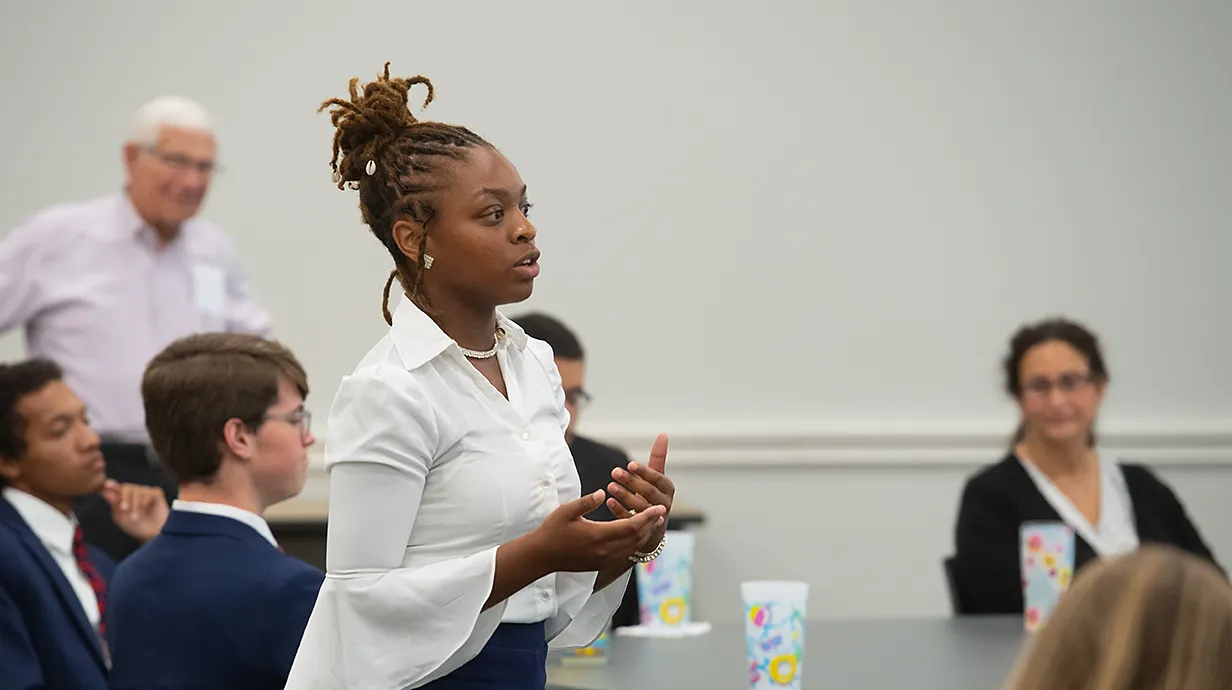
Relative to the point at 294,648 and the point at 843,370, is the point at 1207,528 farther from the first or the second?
the point at 294,648

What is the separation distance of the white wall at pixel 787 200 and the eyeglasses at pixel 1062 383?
1243mm

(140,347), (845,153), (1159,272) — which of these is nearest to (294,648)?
(140,347)

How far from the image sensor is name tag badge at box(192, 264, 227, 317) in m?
4.00

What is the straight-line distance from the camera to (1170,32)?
16.1 ft

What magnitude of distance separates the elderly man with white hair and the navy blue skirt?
8.76 feet

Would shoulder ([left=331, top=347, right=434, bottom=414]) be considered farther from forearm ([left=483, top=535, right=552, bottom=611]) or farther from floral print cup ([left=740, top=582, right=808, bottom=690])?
floral print cup ([left=740, top=582, right=808, bottom=690])

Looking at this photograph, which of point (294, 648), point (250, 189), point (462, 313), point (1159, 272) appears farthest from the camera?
point (1159, 272)

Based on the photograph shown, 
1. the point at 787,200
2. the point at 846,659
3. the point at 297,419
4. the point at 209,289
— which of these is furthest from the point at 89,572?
the point at 787,200

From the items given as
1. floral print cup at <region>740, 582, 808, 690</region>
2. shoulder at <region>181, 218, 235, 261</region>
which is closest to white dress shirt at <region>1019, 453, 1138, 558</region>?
floral print cup at <region>740, 582, 808, 690</region>

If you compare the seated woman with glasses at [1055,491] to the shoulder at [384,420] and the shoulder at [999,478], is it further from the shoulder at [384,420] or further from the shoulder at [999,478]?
the shoulder at [384,420]

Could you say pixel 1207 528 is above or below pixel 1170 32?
below

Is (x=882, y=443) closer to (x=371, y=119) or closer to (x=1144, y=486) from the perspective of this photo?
(x=1144, y=486)

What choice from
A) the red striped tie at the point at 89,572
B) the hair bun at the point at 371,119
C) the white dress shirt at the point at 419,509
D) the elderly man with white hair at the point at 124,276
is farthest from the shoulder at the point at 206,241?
the white dress shirt at the point at 419,509

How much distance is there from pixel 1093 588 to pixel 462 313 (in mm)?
773
